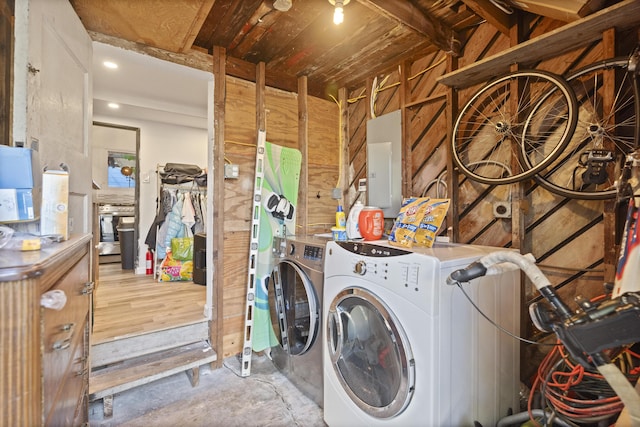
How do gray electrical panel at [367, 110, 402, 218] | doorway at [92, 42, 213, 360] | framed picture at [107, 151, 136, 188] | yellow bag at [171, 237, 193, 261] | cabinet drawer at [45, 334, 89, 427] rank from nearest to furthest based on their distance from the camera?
1. cabinet drawer at [45, 334, 89, 427]
2. doorway at [92, 42, 213, 360]
3. gray electrical panel at [367, 110, 402, 218]
4. yellow bag at [171, 237, 193, 261]
5. framed picture at [107, 151, 136, 188]

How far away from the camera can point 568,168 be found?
1560 millimetres

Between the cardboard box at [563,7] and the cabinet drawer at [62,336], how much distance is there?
7.35ft

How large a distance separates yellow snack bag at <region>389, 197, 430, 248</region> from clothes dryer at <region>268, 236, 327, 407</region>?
0.44 m

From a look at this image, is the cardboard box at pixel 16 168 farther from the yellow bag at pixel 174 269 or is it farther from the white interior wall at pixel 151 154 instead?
the white interior wall at pixel 151 154

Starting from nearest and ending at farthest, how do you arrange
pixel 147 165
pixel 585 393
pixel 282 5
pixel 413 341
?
pixel 413 341
pixel 585 393
pixel 282 5
pixel 147 165

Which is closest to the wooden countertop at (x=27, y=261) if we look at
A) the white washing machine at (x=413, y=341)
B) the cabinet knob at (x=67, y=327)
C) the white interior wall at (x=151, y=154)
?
the cabinet knob at (x=67, y=327)

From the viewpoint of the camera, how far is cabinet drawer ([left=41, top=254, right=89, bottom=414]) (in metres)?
0.61

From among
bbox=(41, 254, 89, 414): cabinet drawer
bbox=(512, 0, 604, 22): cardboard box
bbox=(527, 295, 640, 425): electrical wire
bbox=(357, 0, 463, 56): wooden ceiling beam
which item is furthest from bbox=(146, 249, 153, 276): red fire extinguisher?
bbox=(512, 0, 604, 22): cardboard box

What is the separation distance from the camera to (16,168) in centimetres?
92

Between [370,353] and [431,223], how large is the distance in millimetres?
716

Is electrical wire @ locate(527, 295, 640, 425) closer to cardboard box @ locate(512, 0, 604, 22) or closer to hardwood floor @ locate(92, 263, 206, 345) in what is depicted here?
cardboard box @ locate(512, 0, 604, 22)

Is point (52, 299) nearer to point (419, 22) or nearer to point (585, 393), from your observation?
point (585, 393)

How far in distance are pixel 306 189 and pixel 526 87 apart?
173 cm

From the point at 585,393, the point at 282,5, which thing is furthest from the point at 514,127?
the point at 282,5
